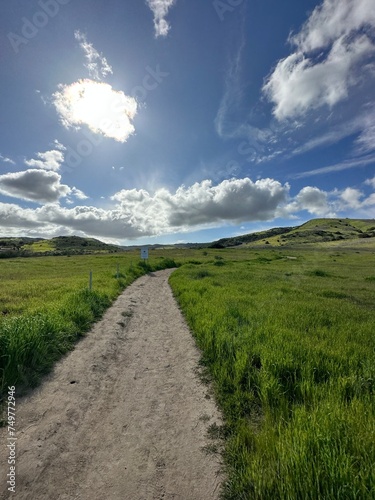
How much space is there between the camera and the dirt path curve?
11.8 ft

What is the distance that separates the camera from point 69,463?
3992mm

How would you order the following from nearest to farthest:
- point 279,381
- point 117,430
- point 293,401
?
point 117,430 → point 293,401 → point 279,381

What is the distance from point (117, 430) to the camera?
4762mm

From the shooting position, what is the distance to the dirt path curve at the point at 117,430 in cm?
361

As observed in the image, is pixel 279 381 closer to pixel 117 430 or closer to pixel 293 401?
pixel 293 401

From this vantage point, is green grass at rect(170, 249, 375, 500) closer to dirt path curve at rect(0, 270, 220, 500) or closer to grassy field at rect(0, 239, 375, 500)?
grassy field at rect(0, 239, 375, 500)

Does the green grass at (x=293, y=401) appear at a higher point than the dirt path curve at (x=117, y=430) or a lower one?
higher

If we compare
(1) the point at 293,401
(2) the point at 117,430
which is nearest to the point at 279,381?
(1) the point at 293,401

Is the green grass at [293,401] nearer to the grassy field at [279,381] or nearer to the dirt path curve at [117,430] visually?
the grassy field at [279,381]

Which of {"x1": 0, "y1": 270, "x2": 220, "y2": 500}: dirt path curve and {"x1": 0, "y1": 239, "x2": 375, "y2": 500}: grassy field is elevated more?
{"x1": 0, "y1": 239, "x2": 375, "y2": 500}: grassy field

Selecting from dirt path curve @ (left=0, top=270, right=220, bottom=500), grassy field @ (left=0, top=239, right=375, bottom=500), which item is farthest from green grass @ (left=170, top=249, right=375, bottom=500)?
dirt path curve @ (left=0, top=270, right=220, bottom=500)

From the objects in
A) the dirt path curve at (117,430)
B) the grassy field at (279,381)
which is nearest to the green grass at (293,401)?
the grassy field at (279,381)

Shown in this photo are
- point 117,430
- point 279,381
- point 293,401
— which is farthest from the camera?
point 279,381

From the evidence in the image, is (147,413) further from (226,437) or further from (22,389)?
(22,389)
